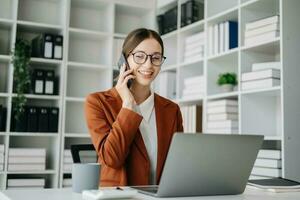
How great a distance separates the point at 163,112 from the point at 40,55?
7.46 feet

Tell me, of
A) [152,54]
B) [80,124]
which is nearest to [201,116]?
[80,124]

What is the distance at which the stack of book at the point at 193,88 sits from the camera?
12.0 feet

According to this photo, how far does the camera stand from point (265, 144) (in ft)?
10.6

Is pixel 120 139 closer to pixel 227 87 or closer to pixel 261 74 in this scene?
pixel 261 74

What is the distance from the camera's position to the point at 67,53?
395cm

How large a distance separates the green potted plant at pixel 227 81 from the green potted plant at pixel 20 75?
1.76m

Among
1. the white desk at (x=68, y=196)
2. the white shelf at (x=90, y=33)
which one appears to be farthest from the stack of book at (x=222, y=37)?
the white desk at (x=68, y=196)

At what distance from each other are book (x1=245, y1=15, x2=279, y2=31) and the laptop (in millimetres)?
1815

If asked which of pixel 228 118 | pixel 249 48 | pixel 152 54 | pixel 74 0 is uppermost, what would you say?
pixel 74 0

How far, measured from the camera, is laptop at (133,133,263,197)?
117 centimetres

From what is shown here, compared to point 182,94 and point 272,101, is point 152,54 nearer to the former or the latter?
point 272,101

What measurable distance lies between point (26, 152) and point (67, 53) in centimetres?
103

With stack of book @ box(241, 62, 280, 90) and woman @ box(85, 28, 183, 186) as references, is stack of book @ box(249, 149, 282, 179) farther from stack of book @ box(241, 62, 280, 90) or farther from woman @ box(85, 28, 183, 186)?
woman @ box(85, 28, 183, 186)

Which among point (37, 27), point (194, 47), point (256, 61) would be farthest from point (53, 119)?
point (256, 61)
